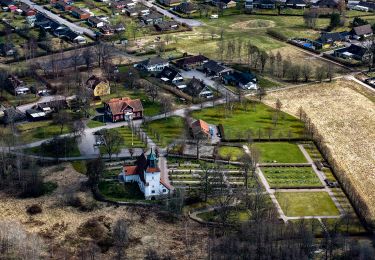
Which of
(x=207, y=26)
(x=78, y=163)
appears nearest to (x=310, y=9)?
(x=207, y=26)

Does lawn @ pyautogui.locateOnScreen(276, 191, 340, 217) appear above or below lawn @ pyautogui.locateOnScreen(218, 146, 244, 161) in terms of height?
below

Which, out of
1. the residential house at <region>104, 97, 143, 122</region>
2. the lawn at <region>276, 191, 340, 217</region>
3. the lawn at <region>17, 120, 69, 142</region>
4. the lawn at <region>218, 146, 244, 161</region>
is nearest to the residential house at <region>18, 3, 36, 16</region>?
the lawn at <region>17, 120, 69, 142</region>

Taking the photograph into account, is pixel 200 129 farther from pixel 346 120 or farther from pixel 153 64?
pixel 153 64

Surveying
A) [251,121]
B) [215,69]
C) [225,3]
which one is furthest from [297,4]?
[251,121]

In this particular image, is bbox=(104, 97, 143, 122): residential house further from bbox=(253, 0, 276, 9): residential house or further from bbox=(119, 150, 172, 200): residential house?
bbox=(253, 0, 276, 9): residential house

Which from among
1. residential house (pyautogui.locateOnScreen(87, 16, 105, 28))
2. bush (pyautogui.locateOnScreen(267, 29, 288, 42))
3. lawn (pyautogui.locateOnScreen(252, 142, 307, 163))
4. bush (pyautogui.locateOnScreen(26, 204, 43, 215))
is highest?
bush (pyautogui.locateOnScreen(267, 29, 288, 42))
